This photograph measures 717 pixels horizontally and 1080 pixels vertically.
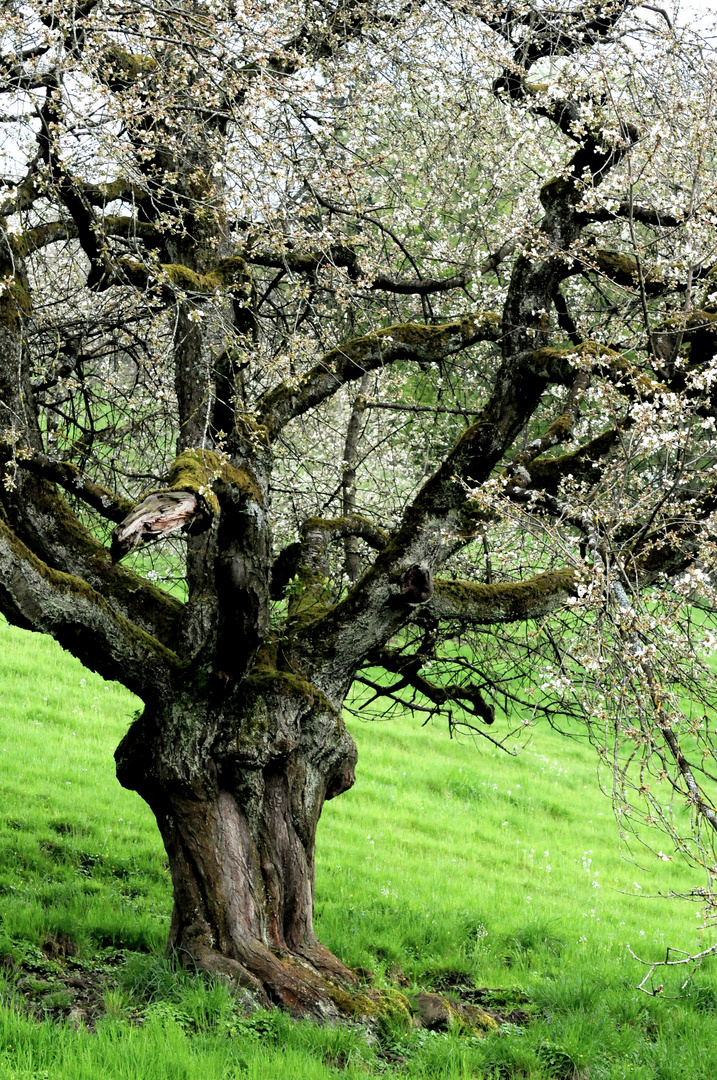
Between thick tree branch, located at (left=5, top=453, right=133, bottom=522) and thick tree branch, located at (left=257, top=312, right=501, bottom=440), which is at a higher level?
thick tree branch, located at (left=257, top=312, right=501, bottom=440)

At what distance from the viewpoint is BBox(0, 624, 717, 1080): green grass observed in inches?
216

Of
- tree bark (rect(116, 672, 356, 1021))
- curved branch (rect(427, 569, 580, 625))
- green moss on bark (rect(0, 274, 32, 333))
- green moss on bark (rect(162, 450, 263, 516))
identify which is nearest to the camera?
green moss on bark (rect(162, 450, 263, 516))

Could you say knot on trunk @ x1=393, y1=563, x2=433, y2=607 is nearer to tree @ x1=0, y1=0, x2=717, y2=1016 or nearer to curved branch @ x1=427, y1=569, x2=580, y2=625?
tree @ x1=0, y1=0, x2=717, y2=1016

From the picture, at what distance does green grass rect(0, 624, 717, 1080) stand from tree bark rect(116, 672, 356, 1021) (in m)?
0.37

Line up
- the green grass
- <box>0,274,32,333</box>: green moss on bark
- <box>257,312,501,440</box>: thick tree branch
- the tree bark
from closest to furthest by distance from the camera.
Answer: the green grass
<box>0,274,32,333</box>: green moss on bark
the tree bark
<box>257,312,501,440</box>: thick tree branch

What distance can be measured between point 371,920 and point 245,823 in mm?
2742

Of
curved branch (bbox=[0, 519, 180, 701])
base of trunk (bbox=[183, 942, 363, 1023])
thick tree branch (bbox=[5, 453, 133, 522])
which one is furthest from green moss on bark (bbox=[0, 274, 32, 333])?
base of trunk (bbox=[183, 942, 363, 1023])

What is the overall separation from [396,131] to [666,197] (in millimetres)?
2469

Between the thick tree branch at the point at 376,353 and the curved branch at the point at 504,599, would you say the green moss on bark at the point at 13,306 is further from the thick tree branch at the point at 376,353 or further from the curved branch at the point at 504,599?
Answer: the curved branch at the point at 504,599

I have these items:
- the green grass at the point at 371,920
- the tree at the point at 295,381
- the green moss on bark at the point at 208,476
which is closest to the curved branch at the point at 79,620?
the tree at the point at 295,381

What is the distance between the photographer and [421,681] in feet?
28.5

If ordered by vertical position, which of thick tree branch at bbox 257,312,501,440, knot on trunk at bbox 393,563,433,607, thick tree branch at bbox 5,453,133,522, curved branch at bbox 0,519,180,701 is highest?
thick tree branch at bbox 257,312,501,440

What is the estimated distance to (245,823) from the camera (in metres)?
6.67

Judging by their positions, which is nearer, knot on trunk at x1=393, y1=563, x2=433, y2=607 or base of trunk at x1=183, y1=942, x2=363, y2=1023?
base of trunk at x1=183, y1=942, x2=363, y2=1023
